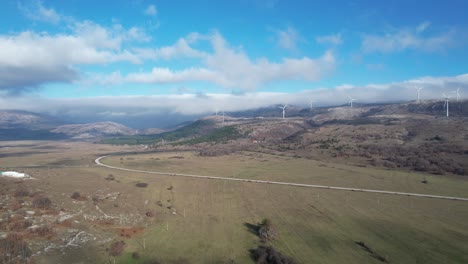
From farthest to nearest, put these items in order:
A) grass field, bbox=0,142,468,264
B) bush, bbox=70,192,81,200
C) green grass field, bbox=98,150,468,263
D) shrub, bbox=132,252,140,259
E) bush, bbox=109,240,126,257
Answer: bush, bbox=70,192,81,200, green grass field, bbox=98,150,468,263, grass field, bbox=0,142,468,264, bush, bbox=109,240,126,257, shrub, bbox=132,252,140,259

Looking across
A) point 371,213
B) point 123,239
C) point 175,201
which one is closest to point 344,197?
point 371,213

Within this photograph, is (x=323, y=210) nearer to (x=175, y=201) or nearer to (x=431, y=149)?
(x=175, y=201)

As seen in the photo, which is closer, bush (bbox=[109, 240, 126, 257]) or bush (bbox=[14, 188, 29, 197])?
bush (bbox=[109, 240, 126, 257])

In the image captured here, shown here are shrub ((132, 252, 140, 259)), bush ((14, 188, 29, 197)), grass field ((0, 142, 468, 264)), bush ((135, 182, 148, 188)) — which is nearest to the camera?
shrub ((132, 252, 140, 259))

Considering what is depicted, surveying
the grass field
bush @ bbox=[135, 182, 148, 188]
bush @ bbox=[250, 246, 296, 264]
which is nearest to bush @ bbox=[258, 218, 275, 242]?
the grass field

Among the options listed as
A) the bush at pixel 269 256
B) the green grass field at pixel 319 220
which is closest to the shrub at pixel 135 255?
the green grass field at pixel 319 220

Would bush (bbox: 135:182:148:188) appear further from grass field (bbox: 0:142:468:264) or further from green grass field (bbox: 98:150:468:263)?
green grass field (bbox: 98:150:468:263)
